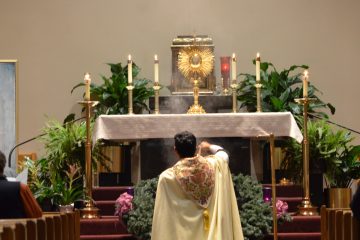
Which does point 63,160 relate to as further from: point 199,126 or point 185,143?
point 185,143

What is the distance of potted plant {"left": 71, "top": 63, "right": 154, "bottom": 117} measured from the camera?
1309 centimetres

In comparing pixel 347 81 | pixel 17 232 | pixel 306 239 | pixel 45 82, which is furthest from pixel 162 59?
pixel 17 232

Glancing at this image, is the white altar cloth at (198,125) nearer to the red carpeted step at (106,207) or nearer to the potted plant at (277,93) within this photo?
the red carpeted step at (106,207)

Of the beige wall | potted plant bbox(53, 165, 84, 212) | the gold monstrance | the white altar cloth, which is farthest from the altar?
the beige wall

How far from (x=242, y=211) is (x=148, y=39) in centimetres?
500

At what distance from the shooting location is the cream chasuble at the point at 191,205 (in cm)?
775

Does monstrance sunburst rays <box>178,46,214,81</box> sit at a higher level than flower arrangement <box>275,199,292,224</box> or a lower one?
higher

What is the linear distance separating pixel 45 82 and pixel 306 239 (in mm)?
5370

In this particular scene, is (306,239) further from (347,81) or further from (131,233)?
(347,81)

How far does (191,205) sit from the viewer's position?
7.80 m

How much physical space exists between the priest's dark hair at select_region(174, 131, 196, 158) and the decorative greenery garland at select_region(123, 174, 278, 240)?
79.0 inches

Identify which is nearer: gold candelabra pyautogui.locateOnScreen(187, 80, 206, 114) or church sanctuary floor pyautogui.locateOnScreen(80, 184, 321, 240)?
church sanctuary floor pyautogui.locateOnScreen(80, 184, 321, 240)

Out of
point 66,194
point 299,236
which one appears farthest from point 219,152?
point 66,194

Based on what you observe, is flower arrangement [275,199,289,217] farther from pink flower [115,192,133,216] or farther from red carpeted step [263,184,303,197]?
pink flower [115,192,133,216]
